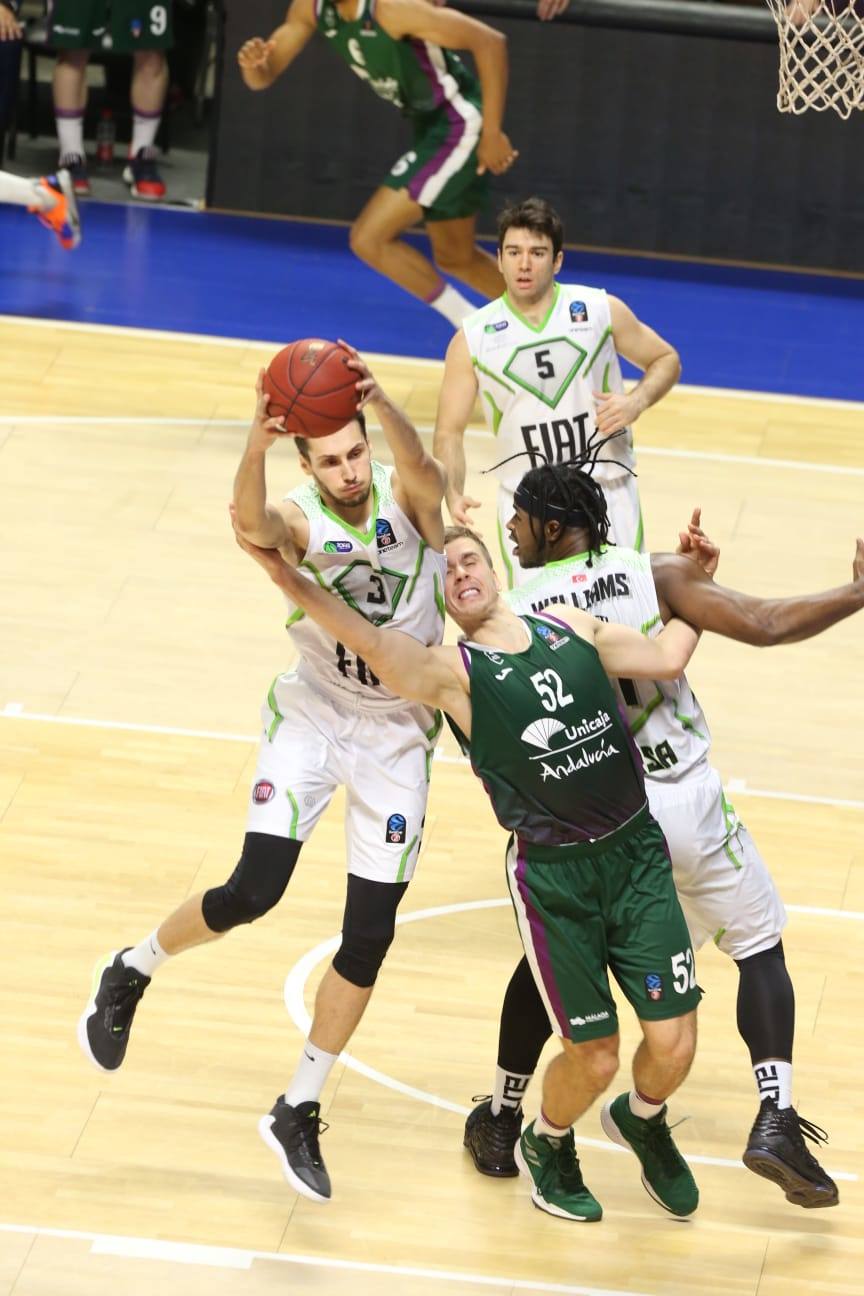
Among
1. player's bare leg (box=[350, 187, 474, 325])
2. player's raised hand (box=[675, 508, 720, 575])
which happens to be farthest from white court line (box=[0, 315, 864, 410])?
player's raised hand (box=[675, 508, 720, 575])

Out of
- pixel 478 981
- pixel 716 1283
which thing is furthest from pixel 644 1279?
pixel 478 981

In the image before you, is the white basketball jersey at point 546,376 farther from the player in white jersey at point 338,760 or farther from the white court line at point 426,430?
the white court line at point 426,430

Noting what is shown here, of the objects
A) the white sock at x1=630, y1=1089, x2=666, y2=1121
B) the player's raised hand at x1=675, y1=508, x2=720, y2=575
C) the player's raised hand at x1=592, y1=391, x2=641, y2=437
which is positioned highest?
the player's raised hand at x1=675, y1=508, x2=720, y2=575

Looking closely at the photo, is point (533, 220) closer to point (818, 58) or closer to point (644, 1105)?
point (818, 58)

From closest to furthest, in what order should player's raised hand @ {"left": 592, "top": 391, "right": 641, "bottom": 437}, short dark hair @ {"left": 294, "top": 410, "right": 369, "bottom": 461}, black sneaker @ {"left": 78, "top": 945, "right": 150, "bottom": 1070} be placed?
short dark hair @ {"left": 294, "top": 410, "right": 369, "bottom": 461} < black sneaker @ {"left": 78, "top": 945, "right": 150, "bottom": 1070} < player's raised hand @ {"left": 592, "top": 391, "right": 641, "bottom": 437}

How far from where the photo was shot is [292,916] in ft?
22.9

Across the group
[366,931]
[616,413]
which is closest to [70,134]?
[616,413]

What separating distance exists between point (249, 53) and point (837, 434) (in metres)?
3.69

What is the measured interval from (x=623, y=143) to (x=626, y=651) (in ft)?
30.7

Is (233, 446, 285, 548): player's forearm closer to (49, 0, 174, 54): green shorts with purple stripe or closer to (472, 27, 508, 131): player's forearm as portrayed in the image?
(472, 27, 508, 131): player's forearm

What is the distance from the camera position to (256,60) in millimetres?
11367

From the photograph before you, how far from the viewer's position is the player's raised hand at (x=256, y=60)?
37.3ft

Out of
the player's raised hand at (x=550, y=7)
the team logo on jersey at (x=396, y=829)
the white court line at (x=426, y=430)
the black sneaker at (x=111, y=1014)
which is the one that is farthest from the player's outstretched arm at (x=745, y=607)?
the player's raised hand at (x=550, y=7)

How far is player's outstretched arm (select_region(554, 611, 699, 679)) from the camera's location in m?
5.33
